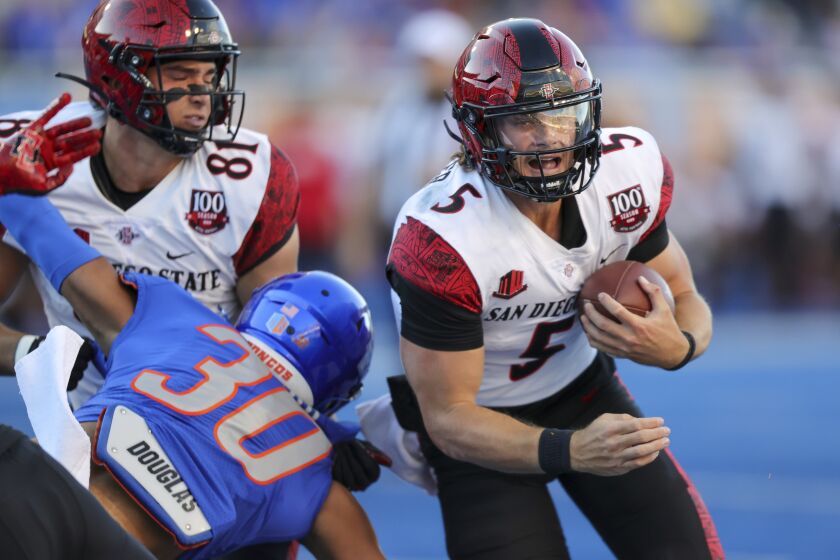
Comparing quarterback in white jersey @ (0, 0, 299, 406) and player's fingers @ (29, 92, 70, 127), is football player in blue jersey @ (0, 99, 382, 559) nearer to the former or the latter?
player's fingers @ (29, 92, 70, 127)

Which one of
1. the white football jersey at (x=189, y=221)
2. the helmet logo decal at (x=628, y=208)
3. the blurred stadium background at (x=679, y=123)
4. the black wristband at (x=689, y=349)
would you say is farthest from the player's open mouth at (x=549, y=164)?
the blurred stadium background at (x=679, y=123)

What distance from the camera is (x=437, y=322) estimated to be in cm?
358

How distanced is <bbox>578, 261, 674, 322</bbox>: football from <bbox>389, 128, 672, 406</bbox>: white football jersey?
5cm

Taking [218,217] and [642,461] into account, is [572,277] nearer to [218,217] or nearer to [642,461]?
[642,461]

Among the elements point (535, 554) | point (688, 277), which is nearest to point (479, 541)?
point (535, 554)

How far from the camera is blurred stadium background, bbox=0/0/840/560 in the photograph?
10383 mm

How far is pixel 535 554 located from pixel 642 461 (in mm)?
572

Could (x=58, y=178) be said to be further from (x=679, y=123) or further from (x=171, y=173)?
(x=679, y=123)

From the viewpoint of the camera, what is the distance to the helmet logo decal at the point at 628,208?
3779 mm

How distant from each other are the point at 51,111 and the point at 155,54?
36 centimetres

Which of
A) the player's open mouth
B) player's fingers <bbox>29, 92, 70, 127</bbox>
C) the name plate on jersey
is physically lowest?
the name plate on jersey

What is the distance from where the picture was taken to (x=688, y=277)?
13.4 feet

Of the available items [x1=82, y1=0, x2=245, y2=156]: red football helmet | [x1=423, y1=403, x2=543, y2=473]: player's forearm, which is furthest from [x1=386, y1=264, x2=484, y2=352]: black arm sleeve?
[x1=82, y1=0, x2=245, y2=156]: red football helmet

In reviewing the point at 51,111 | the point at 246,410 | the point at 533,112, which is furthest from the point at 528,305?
the point at 51,111
